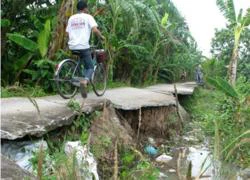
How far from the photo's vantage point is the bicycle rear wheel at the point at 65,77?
616 centimetres

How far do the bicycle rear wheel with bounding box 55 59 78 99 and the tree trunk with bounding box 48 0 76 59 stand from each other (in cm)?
84

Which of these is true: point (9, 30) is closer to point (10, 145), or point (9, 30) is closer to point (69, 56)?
point (69, 56)

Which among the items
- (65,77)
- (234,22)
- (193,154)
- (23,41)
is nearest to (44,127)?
(65,77)

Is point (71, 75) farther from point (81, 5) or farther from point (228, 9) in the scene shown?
point (228, 9)

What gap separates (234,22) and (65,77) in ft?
15.2

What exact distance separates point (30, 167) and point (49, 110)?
55.6 inches

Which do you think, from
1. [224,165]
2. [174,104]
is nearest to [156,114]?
[174,104]

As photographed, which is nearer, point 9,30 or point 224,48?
point 9,30

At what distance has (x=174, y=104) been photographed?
8.82 m

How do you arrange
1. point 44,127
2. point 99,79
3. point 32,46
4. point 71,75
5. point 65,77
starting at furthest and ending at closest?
point 99,79 → point 32,46 → point 71,75 → point 65,77 → point 44,127

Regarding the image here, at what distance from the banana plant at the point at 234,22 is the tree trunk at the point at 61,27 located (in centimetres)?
380

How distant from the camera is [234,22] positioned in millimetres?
9250

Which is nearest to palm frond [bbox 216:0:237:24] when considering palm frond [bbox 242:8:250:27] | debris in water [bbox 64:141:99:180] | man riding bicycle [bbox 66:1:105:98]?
palm frond [bbox 242:8:250:27]

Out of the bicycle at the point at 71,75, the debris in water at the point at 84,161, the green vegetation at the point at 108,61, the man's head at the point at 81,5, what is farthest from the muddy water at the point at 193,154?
the man's head at the point at 81,5
